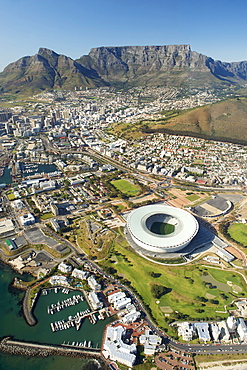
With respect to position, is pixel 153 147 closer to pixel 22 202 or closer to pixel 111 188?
pixel 111 188

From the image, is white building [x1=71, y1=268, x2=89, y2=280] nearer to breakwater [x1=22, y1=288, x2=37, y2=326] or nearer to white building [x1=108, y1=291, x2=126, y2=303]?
white building [x1=108, y1=291, x2=126, y2=303]

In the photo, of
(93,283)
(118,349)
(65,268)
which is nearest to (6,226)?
(65,268)

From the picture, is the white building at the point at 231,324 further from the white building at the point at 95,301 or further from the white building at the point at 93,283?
the white building at the point at 93,283

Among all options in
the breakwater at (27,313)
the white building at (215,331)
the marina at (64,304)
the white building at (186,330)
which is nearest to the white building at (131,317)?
the white building at (186,330)

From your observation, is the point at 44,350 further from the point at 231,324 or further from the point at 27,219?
the point at 27,219

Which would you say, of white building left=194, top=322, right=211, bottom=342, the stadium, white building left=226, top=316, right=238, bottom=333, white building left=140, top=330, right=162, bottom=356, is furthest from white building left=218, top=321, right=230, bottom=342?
the stadium

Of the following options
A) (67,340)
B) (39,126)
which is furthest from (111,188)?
(39,126)
